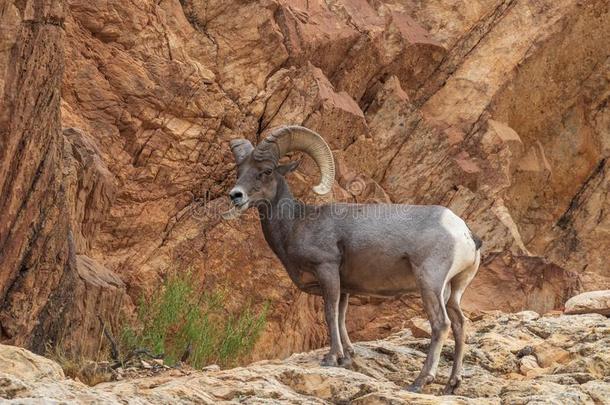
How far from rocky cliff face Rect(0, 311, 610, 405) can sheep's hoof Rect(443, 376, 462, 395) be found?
76 mm

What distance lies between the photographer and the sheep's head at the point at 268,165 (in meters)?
11.3

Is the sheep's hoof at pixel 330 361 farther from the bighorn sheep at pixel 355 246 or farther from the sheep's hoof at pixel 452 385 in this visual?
the sheep's hoof at pixel 452 385

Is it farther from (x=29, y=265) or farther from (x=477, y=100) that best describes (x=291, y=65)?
(x=29, y=265)

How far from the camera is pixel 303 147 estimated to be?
11.7 m

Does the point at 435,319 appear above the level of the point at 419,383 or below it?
above

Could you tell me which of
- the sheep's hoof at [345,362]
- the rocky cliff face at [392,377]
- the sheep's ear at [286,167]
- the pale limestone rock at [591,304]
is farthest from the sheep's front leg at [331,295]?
the pale limestone rock at [591,304]

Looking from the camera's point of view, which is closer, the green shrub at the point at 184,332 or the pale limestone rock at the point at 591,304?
the green shrub at the point at 184,332

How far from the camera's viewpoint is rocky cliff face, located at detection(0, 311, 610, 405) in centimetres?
802

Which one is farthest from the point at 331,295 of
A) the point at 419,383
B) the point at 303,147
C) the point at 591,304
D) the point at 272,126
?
the point at 272,126

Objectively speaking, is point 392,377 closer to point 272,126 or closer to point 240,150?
point 240,150

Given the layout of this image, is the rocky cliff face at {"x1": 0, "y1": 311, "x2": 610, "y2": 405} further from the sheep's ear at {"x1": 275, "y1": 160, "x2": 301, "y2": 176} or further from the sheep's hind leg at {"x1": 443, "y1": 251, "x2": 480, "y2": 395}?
the sheep's ear at {"x1": 275, "y1": 160, "x2": 301, "y2": 176}

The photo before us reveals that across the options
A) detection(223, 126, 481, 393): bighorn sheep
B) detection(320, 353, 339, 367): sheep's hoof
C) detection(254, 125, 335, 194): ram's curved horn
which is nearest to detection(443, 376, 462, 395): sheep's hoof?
detection(223, 126, 481, 393): bighorn sheep

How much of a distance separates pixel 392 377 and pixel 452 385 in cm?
69

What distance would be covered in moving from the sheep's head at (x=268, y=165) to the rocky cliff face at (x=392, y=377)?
1800mm
